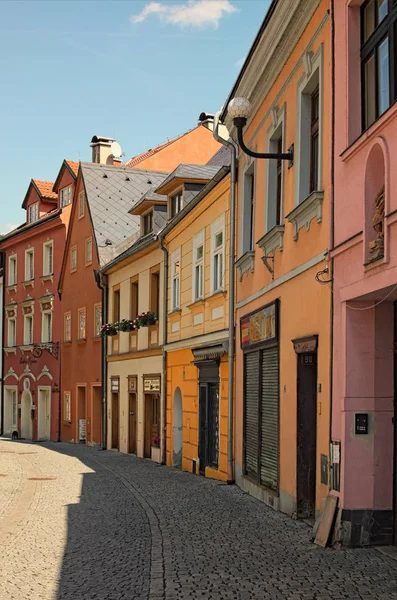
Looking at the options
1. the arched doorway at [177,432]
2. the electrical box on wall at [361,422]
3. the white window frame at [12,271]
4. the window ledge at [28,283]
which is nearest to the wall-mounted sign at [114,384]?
the arched doorway at [177,432]

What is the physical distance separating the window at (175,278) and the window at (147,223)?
4974 mm

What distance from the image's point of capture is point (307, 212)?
11219 mm

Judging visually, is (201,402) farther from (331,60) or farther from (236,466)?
(331,60)

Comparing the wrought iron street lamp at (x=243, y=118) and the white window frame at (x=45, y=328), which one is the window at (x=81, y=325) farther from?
the wrought iron street lamp at (x=243, y=118)

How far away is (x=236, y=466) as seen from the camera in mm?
16797

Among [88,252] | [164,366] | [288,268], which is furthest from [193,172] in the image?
[88,252]

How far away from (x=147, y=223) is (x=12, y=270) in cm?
1735

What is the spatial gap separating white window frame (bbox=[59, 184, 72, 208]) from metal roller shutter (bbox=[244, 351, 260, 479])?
24911 mm

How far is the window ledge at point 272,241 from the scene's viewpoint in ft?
42.4

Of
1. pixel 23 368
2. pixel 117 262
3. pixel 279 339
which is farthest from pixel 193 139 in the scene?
pixel 279 339

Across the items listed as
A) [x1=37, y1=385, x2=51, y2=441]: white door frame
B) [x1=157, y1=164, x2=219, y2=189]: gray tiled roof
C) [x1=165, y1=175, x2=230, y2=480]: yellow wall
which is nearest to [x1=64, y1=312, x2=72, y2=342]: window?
[x1=37, y1=385, x2=51, y2=441]: white door frame

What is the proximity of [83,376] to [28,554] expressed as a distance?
83.2 feet

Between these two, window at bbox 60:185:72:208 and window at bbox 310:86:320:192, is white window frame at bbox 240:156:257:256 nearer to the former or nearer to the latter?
window at bbox 310:86:320:192

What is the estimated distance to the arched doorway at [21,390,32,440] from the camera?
137 feet
